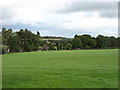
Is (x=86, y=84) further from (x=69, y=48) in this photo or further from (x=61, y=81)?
(x=69, y=48)

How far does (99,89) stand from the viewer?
18.4 feet

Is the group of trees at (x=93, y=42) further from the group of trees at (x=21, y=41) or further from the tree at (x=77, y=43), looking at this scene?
the group of trees at (x=21, y=41)

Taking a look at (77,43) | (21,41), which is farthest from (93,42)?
(21,41)

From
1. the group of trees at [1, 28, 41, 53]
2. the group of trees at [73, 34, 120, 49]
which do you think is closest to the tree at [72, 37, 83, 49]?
the group of trees at [73, 34, 120, 49]

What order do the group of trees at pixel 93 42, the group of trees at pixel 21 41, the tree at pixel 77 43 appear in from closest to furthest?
the group of trees at pixel 21 41
the tree at pixel 77 43
the group of trees at pixel 93 42

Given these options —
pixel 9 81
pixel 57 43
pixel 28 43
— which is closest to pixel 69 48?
pixel 57 43

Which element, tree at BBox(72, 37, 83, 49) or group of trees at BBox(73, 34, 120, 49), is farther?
group of trees at BBox(73, 34, 120, 49)

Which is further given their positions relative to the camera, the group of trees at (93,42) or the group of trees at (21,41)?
the group of trees at (93,42)

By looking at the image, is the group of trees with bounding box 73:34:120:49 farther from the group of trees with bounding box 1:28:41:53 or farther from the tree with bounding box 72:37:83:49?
the group of trees with bounding box 1:28:41:53

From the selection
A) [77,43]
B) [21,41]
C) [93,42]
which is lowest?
[77,43]

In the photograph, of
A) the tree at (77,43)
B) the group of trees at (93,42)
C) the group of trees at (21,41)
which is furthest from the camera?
the group of trees at (93,42)

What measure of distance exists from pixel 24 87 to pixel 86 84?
1931 mm

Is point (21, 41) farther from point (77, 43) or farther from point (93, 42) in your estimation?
point (93, 42)

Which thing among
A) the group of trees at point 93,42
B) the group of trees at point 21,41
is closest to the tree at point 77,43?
the group of trees at point 93,42
